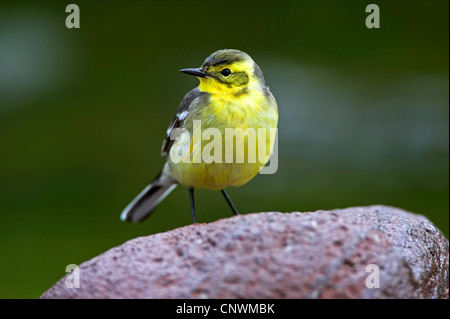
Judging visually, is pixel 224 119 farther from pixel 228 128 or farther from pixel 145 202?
pixel 145 202

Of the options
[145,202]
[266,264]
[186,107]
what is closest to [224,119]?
[186,107]

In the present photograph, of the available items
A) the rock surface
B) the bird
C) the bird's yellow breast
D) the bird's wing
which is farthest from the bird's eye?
the rock surface

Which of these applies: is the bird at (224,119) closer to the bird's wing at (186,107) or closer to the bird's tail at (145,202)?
the bird's wing at (186,107)

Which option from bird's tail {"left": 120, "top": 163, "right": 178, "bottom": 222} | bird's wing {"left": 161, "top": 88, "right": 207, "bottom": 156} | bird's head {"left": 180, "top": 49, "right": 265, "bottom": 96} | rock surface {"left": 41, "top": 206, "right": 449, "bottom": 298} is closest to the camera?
rock surface {"left": 41, "top": 206, "right": 449, "bottom": 298}

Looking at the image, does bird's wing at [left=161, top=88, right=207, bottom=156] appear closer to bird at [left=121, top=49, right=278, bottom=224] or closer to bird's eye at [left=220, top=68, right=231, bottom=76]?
bird at [left=121, top=49, right=278, bottom=224]

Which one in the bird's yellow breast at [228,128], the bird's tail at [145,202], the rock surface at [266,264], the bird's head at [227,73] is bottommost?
the bird's tail at [145,202]

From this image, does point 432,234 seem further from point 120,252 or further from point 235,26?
point 235,26

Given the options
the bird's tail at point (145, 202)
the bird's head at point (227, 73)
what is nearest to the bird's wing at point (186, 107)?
the bird's head at point (227, 73)
